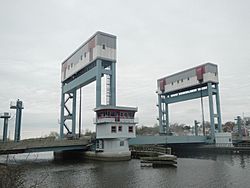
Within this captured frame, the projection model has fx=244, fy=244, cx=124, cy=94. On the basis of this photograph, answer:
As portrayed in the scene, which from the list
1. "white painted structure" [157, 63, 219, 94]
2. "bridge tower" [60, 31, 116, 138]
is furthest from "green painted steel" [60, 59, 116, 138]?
"white painted structure" [157, 63, 219, 94]

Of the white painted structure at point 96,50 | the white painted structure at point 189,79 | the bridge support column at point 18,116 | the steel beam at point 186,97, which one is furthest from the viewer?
the steel beam at point 186,97

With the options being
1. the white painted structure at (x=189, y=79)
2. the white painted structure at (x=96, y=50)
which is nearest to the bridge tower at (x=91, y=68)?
the white painted structure at (x=96, y=50)

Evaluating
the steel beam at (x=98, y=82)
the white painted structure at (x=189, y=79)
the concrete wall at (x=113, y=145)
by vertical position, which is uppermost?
the white painted structure at (x=189, y=79)

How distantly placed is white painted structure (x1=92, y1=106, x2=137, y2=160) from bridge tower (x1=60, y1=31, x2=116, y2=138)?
1834 millimetres

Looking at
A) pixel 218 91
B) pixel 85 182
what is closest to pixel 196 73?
pixel 218 91

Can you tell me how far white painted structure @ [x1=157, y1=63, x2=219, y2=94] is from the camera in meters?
47.7

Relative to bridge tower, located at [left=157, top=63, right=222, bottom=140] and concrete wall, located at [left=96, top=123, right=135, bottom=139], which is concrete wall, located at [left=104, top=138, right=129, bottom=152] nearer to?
concrete wall, located at [left=96, top=123, right=135, bottom=139]

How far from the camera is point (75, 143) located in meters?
32.8

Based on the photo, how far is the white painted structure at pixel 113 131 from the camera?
31562 mm

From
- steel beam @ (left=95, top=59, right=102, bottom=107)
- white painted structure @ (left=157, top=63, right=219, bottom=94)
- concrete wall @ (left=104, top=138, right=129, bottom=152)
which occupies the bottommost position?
concrete wall @ (left=104, top=138, right=129, bottom=152)

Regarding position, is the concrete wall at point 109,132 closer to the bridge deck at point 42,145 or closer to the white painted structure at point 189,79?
the bridge deck at point 42,145

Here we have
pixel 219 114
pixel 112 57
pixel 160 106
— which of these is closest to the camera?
pixel 112 57

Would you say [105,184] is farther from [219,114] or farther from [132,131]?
[219,114]

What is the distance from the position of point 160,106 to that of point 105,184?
1635 inches
